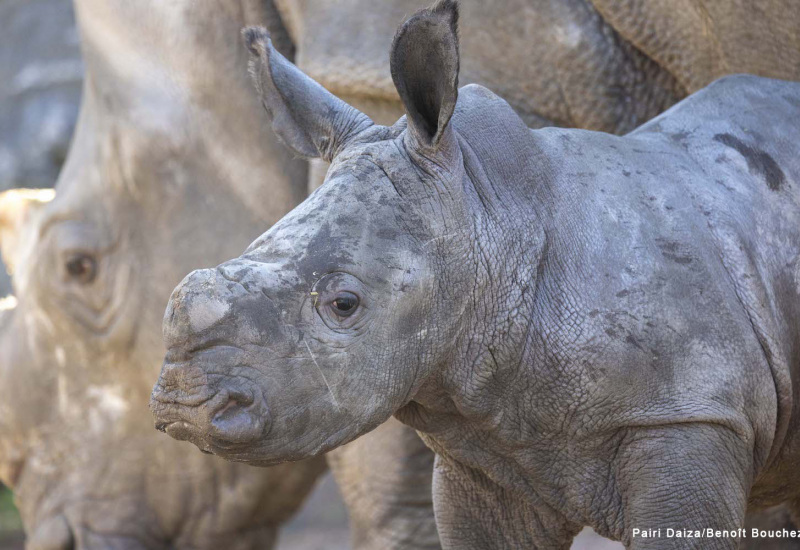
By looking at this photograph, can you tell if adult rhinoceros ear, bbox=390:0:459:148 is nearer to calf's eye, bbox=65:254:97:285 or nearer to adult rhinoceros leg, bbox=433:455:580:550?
adult rhinoceros leg, bbox=433:455:580:550

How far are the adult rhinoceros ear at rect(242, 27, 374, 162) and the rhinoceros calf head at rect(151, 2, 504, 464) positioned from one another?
62mm

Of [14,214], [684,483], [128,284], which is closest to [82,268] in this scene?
[128,284]

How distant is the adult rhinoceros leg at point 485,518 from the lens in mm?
2461

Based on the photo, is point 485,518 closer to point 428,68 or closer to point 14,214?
point 428,68

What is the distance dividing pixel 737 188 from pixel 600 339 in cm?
48

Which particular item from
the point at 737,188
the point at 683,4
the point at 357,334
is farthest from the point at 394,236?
the point at 683,4

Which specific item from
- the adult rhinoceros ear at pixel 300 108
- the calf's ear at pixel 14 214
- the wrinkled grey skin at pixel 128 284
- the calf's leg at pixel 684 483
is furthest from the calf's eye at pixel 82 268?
the calf's leg at pixel 684 483

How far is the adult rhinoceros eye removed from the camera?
2047mm

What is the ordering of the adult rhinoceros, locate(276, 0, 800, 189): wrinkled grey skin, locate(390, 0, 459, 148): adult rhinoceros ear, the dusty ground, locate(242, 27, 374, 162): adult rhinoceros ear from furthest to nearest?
the dusty ground → the adult rhinoceros → locate(276, 0, 800, 189): wrinkled grey skin → locate(242, 27, 374, 162): adult rhinoceros ear → locate(390, 0, 459, 148): adult rhinoceros ear

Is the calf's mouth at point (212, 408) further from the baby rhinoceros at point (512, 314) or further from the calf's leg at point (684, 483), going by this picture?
the calf's leg at point (684, 483)

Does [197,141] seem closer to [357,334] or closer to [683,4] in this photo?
[683,4]

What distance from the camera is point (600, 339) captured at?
2189mm

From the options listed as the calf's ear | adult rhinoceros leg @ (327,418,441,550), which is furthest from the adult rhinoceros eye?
the calf's ear

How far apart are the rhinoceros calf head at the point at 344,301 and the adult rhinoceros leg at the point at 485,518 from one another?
1.43 feet
